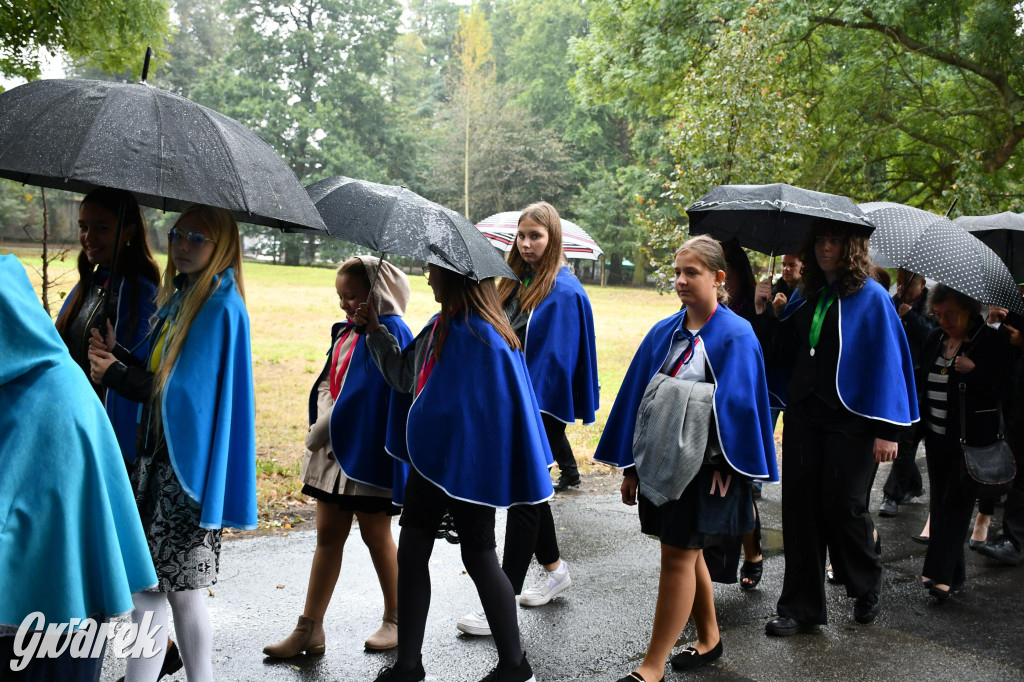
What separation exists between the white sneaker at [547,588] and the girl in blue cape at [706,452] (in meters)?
0.99

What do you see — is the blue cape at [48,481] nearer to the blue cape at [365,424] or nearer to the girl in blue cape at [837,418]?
the blue cape at [365,424]

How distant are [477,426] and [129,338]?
4.86 feet

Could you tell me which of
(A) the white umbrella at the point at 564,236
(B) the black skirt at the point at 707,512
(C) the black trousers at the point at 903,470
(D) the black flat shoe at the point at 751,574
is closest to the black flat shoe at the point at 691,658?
(B) the black skirt at the point at 707,512

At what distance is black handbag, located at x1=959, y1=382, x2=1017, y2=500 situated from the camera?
5.44 meters

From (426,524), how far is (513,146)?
39816mm

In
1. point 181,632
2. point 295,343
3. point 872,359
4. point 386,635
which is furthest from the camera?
point 295,343

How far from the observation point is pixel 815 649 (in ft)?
15.1

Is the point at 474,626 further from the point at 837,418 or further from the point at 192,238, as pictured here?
the point at 192,238

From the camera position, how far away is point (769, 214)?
16.4ft

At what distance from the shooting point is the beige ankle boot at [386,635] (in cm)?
437

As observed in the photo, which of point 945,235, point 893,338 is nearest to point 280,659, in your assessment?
point 893,338

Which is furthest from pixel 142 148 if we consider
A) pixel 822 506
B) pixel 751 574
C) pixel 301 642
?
pixel 751 574

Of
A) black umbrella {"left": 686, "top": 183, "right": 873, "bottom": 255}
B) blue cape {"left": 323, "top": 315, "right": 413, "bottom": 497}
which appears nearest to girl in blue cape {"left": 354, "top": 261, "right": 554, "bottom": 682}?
blue cape {"left": 323, "top": 315, "right": 413, "bottom": 497}

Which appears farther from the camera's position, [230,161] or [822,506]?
[822,506]
